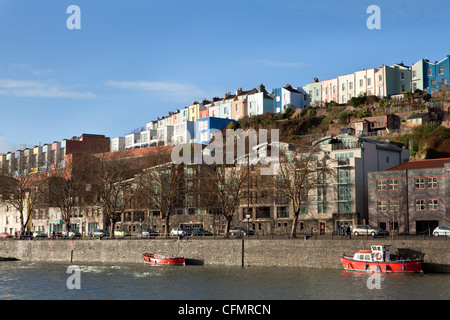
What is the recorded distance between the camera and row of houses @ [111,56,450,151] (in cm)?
11469

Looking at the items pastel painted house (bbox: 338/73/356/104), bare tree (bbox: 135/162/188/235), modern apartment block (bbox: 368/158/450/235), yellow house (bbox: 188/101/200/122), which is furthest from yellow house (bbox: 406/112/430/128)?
yellow house (bbox: 188/101/200/122)

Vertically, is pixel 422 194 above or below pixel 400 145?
below

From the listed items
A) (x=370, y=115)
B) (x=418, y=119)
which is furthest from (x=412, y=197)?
(x=370, y=115)

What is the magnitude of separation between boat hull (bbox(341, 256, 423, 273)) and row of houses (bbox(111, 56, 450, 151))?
5895cm

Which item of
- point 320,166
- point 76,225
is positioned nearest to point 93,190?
point 76,225

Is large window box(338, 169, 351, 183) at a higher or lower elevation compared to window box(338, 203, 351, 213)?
higher

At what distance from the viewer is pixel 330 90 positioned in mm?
126250

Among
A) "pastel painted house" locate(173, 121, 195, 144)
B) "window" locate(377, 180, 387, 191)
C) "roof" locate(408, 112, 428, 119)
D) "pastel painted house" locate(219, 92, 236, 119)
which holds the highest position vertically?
"pastel painted house" locate(219, 92, 236, 119)

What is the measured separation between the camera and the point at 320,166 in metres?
72.2

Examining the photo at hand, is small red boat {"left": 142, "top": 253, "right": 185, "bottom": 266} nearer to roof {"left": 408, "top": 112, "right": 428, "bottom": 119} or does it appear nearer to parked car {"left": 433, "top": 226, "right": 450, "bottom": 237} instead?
parked car {"left": 433, "top": 226, "right": 450, "bottom": 237}

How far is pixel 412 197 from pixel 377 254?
1871cm

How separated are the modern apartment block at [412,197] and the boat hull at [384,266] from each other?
48.5 ft

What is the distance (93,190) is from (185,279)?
1670 inches
